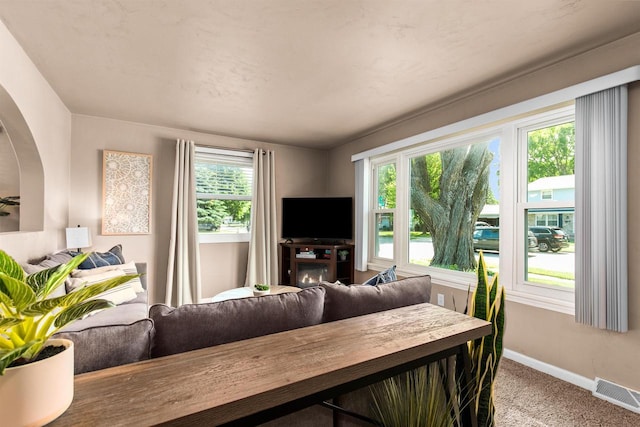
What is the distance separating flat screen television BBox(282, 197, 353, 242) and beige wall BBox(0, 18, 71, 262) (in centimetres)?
264

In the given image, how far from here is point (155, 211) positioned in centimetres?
388

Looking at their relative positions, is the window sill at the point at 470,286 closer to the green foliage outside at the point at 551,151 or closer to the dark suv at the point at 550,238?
the dark suv at the point at 550,238

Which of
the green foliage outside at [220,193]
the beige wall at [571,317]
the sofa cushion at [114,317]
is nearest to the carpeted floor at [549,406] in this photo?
the beige wall at [571,317]

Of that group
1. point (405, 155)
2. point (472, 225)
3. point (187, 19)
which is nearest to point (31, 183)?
point (187, 19)

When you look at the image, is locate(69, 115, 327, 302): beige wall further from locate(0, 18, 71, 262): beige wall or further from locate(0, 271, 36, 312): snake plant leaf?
locate(0, 271, 36, 312): snake plant leaf

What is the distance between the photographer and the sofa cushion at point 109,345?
2.87 ft

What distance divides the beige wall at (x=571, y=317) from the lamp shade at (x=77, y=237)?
373cm

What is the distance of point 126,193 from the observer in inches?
145

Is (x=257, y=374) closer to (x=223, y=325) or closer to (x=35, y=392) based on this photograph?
(x=223, y=325)

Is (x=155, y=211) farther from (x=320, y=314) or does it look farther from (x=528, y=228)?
(x=528, y=228)

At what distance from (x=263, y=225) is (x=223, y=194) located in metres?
0.73

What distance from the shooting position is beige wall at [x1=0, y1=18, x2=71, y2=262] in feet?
6.52

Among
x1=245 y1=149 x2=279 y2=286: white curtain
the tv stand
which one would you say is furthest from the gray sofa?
x1=245 y1=149 x2=279 y2=286: white curtain

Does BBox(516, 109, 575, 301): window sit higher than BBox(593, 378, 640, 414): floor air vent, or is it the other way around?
BBox(516, 109, 575, 301): window
